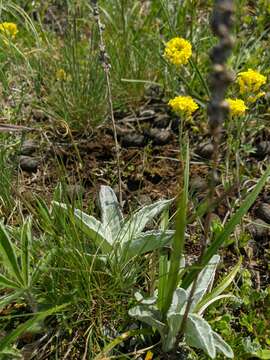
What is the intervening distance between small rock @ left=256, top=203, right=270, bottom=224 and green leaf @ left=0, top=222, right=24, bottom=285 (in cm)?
109

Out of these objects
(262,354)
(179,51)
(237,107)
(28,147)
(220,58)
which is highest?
(220,58)

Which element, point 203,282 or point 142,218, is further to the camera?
point 142,218

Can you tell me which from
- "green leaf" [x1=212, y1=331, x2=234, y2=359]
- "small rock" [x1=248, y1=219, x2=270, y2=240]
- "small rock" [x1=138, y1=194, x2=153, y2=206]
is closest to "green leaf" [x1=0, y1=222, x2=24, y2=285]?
"green leaf" [x1=212, y1=331, x2=234, y2=359]

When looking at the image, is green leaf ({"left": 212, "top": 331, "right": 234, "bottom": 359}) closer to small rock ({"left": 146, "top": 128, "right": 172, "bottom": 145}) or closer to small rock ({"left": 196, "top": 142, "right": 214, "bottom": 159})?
small rock ({"left": 196, "top": 142, "right": 214, "bottom": 159})

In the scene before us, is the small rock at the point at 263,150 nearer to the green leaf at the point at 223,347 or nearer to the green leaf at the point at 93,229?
the green leaf at the point at 93,229

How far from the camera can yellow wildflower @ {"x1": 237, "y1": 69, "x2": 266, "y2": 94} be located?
1.95 meters

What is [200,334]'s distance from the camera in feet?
4.69

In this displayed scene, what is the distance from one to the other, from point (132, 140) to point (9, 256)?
1137 millimetres

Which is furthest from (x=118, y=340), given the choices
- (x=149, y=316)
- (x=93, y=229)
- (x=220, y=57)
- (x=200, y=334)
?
(x=220, y=57)

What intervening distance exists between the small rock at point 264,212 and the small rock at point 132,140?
0.71 m

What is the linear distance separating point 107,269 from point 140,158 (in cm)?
86

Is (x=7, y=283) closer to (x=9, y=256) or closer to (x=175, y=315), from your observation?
(x=9, y=256)

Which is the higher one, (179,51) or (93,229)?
(179,51)

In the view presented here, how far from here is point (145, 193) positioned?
2.28m
